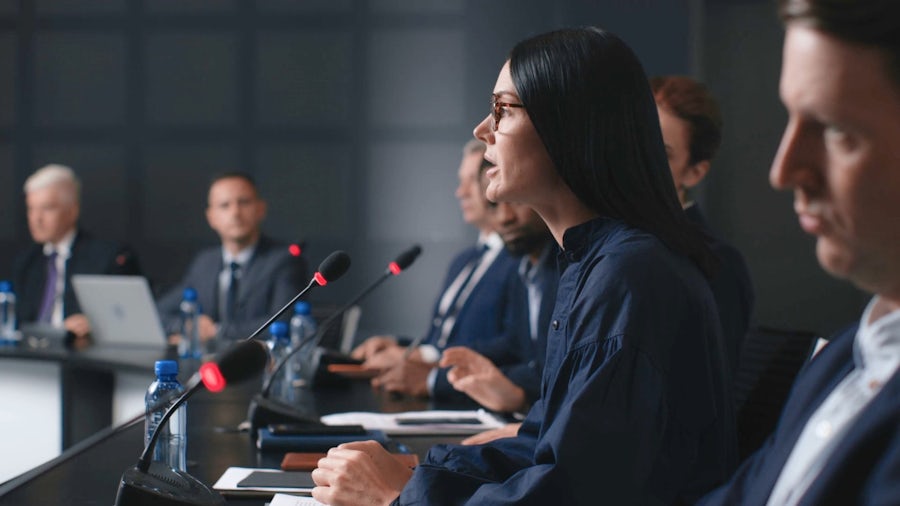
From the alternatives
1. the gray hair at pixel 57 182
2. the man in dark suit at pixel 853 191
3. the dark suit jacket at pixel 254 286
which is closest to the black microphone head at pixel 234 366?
the man in dark suit at pixel 853 191

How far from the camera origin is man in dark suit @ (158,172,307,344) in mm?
4785

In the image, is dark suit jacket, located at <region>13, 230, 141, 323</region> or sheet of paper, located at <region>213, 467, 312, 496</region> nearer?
sheet of paper, located at <region>213, 467, 312, 496</region>

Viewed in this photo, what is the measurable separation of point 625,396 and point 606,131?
41 cm

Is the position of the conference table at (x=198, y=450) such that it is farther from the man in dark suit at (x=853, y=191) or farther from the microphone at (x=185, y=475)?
the man in dark suit at (x=853, y=191)

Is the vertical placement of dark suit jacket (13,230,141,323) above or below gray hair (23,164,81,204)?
below

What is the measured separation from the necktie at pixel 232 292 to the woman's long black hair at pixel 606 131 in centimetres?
346

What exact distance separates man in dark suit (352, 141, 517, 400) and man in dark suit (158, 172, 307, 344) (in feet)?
2.91

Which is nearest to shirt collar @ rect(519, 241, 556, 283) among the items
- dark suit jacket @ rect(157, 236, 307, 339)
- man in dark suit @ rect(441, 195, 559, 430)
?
man in dark suit @ rect(441, 195, 559, 430)

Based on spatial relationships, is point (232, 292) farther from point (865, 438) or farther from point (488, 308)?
point (865, 438)

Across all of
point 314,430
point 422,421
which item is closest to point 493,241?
point 422,421

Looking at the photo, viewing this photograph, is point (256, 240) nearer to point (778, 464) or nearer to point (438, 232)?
point (438, 232)

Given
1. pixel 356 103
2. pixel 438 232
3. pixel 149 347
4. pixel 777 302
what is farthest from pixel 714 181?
pixel 149 347

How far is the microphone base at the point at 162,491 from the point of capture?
4.80 ft

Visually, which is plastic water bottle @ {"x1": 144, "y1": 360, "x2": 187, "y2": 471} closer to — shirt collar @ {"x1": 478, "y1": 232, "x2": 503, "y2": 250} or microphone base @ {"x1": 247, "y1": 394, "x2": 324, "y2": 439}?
microphone base @ {"x1": 247, "y1": 394, "x2": 324, "y2": 439}
